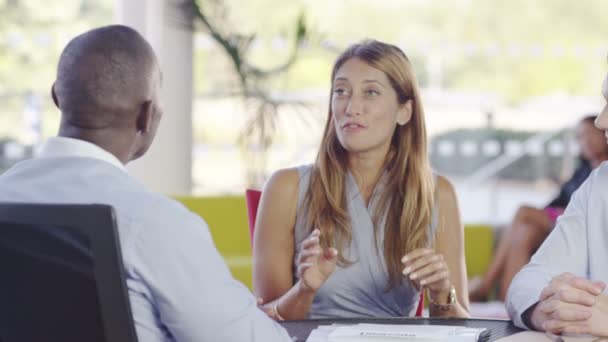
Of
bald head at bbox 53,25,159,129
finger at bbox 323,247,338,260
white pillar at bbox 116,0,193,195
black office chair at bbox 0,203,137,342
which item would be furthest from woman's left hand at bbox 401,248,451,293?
white pillar at bbox 116,0,193,195

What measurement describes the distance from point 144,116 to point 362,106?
123 cm

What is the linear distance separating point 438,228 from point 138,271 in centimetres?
146

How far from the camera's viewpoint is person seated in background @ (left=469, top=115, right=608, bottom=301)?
5438 mm

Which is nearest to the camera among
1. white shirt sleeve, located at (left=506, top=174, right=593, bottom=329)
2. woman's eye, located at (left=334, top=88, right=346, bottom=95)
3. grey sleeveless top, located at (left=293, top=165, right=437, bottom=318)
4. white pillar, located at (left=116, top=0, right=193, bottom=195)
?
white shirt sleeve, located at (left=506, top=174, right=593, bottom=329)

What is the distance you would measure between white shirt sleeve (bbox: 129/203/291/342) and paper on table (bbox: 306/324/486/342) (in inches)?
14.1

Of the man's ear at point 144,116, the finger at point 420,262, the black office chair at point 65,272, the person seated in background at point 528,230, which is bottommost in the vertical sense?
the person seated in background at point 528,230

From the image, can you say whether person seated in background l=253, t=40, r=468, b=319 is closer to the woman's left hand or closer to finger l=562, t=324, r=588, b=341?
the woman's left hand

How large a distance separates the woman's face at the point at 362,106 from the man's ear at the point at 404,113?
27mm

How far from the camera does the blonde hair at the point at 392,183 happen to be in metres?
2.78

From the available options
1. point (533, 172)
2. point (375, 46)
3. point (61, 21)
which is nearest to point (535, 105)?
point (533, 172)

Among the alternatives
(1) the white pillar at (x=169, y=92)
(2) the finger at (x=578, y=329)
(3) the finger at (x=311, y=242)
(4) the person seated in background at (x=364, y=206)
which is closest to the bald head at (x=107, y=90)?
(3) the finger at (x=311, y=242)

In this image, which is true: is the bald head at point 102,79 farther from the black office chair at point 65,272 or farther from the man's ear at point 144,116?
the black office chair at point 65,272

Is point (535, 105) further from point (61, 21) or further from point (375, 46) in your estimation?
point (375, 46)

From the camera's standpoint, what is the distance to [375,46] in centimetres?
290
